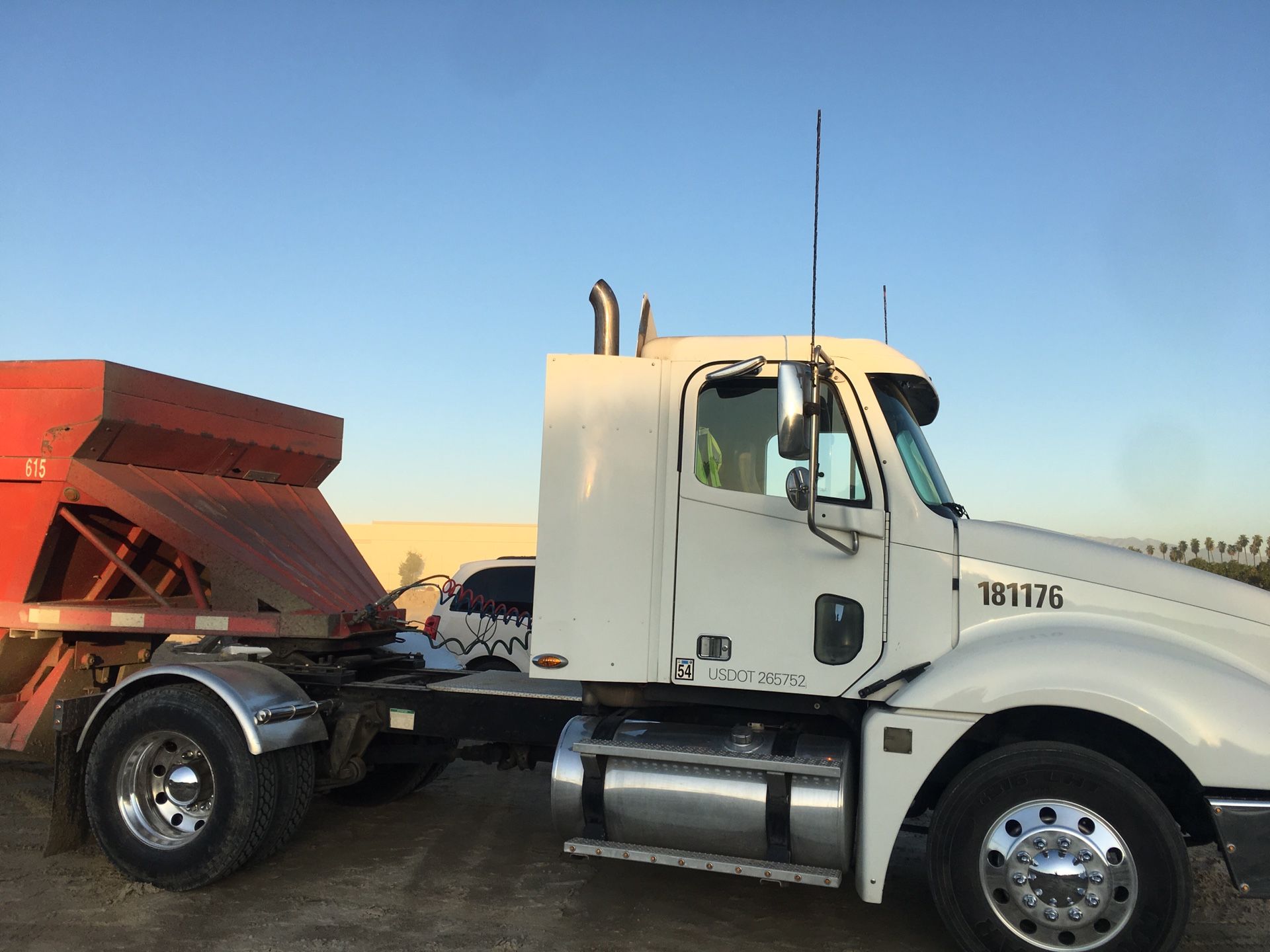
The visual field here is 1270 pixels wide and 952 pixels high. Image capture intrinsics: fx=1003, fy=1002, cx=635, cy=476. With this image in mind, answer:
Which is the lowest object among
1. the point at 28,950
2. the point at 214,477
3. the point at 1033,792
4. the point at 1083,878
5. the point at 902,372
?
the point at 28,950

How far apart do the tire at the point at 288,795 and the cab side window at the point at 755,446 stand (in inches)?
117

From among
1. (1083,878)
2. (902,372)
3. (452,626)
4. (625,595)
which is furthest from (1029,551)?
(452,626)

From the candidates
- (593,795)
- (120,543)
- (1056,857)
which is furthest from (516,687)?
(1056,857)

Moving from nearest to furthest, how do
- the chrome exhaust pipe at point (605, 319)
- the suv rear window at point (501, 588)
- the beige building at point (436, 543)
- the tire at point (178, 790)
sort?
the chrome exhaust pipe at point (605, 319) → the tire at point (178, 790) → the suv rear window at point (501, 588) → the beige building at point (436, 543)

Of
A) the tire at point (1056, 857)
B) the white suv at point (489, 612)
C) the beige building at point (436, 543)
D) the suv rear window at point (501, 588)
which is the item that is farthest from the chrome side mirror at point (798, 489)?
the beige building at point (436, 543)

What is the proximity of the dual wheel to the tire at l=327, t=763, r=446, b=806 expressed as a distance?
1.56 m

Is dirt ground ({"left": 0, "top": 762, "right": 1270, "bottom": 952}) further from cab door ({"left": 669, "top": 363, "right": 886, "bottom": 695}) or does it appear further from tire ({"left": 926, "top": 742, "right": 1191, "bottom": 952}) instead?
cab door ({"left": 669, "top": 363, "right": 886, "bottom": 695})

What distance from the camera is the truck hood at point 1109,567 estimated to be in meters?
4.61

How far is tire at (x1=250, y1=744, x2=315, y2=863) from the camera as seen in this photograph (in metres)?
5.78

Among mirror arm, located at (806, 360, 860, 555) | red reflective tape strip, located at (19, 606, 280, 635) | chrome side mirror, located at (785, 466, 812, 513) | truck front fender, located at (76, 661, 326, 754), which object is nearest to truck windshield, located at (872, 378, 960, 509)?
mirror arm, located at (806, 360, 860, 555)

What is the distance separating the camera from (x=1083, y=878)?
170 inches

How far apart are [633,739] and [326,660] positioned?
2739 mm

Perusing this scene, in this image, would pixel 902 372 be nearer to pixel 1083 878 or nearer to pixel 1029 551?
pixel 1029 551

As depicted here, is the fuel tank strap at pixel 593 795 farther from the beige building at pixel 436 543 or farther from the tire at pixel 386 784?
the beige building at pixel 436 543
